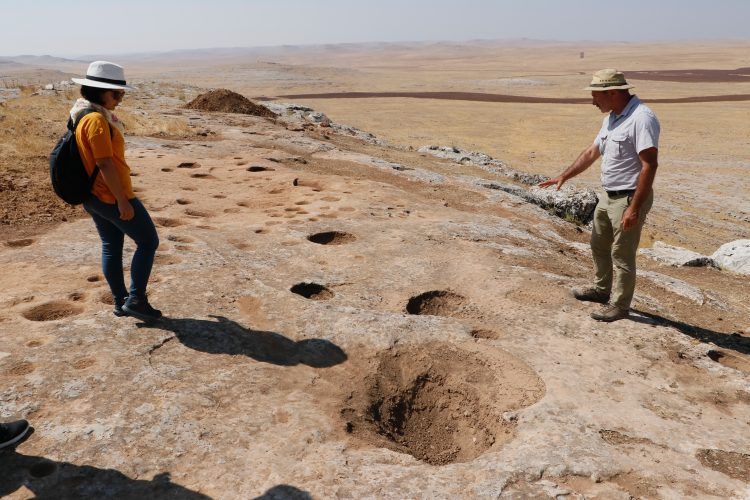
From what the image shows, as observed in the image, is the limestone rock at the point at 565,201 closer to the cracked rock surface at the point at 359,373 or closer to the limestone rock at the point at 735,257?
the limestone rock at the point at 735,257

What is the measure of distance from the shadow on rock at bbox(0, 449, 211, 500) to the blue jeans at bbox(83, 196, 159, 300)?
1.66 metres

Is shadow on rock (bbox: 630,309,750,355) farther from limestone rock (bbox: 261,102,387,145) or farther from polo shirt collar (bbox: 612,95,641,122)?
limestone rock (bbox: 261,102,387,145)

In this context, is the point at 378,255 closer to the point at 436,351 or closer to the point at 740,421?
the point at 436,351

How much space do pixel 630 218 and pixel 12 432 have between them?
185 inches

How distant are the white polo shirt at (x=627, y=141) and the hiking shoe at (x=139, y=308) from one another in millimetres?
4113

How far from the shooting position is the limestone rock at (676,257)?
9.22 metres

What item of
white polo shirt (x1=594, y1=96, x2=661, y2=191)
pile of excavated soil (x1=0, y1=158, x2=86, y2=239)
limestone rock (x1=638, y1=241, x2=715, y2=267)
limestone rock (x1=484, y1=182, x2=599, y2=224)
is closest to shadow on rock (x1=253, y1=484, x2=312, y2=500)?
white polo shirt (x1=594, y1=96, x2=661, y2=191)

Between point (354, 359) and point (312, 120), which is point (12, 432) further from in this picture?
point (312, 120)

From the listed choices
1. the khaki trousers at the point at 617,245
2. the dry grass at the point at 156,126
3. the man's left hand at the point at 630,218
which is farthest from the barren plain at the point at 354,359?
the dry grass at the point at 156,126

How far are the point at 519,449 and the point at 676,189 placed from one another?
52.8ft

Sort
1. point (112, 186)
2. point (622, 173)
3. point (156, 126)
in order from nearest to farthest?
point (112, 186) → point (622, 173) → point (156, 126)

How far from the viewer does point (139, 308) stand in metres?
4.71

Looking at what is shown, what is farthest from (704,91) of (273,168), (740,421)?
(740,421)

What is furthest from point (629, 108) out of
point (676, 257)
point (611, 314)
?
point (676, 257)
